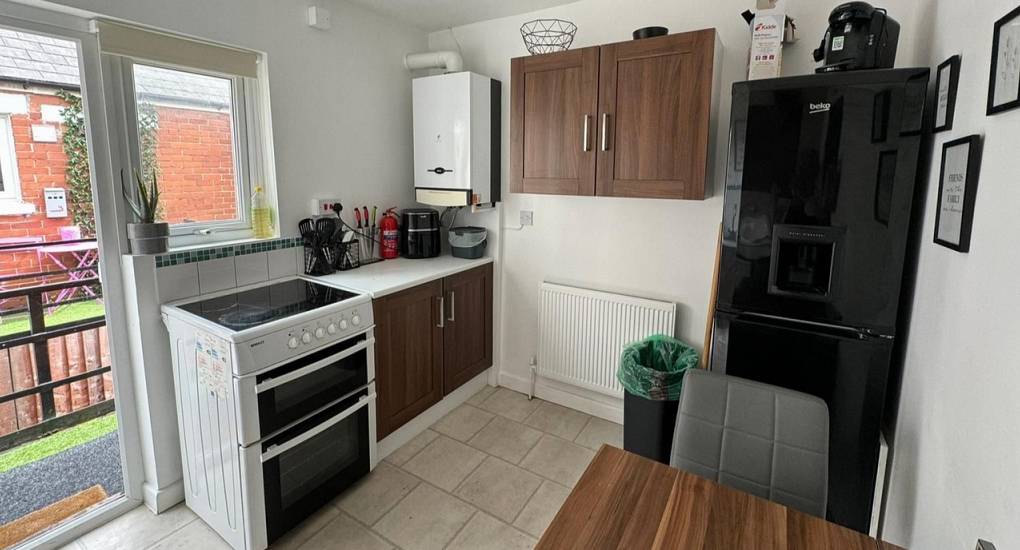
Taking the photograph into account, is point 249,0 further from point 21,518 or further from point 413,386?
point 21,518

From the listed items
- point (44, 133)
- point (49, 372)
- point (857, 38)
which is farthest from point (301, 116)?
point (857, 38)

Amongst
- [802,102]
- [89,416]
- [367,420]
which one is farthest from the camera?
[367,420]

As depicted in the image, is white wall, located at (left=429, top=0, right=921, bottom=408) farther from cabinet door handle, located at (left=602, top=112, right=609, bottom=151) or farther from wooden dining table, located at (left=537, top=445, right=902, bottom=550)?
wooden dining table, located at (left=537, top=445, right=902, bottom=550)

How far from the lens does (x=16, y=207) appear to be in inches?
69.7

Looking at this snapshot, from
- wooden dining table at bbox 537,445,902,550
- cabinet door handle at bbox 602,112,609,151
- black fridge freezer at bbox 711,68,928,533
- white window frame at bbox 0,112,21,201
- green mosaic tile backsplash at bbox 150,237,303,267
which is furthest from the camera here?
cabinet door handle at bbox 602,112,609,151

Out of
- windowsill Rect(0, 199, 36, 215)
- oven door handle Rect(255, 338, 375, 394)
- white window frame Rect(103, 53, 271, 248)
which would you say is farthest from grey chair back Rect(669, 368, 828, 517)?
windowsill Rect(0, 199, 36, 215)

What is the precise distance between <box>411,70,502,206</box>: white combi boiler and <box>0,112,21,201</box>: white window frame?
1.82 m

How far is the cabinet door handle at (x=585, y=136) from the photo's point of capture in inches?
94.8

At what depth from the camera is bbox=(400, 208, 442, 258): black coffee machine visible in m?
3.05

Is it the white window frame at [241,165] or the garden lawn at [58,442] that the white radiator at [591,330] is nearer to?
the white window frame at [241,165]

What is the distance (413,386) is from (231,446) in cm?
100

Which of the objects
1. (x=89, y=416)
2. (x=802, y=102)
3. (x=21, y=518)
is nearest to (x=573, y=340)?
(x=802, y=102)

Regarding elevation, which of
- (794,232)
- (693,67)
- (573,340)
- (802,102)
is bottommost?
(573,340)

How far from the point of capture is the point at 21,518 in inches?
76.3
